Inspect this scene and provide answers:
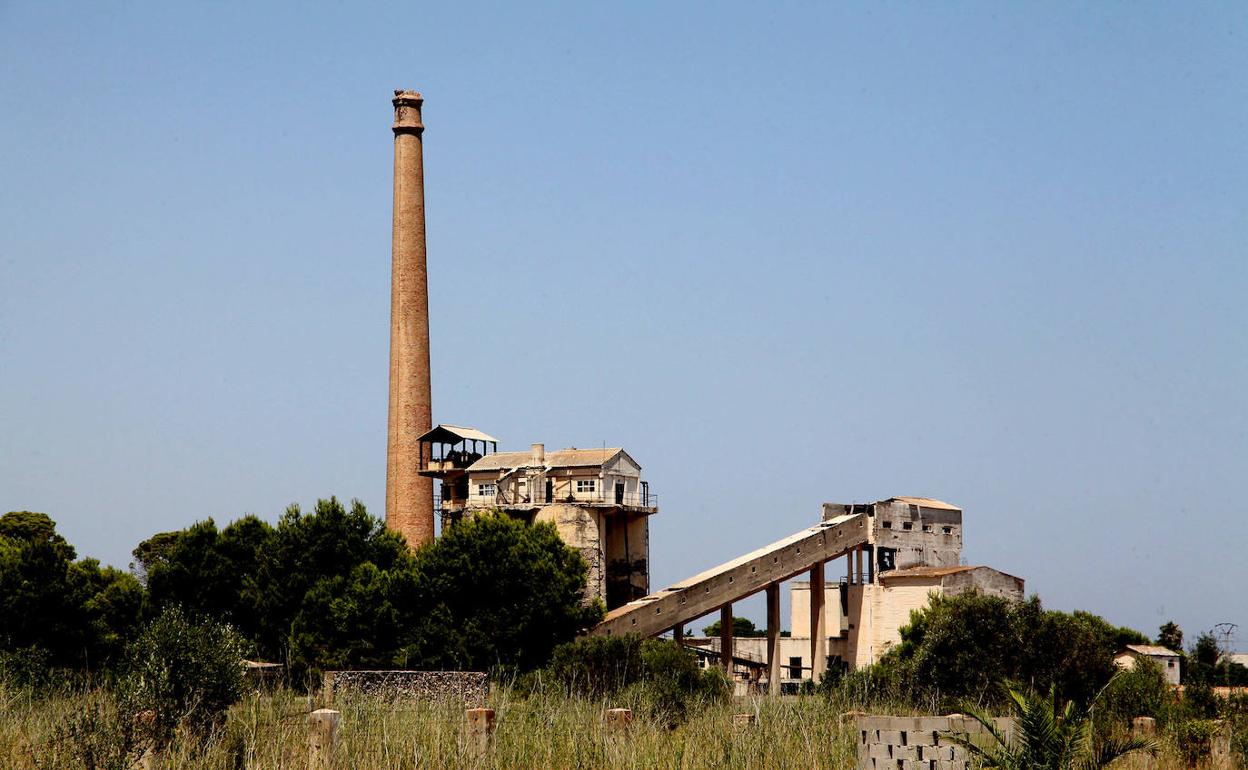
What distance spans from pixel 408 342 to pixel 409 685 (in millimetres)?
25775

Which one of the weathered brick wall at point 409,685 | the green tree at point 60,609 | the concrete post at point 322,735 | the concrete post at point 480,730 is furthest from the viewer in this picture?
the green tree at point 60,609

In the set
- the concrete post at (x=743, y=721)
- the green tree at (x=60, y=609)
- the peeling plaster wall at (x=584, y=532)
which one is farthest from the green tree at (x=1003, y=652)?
the green tree at (x=60, y=609)

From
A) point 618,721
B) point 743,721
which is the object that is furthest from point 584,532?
point 618,721

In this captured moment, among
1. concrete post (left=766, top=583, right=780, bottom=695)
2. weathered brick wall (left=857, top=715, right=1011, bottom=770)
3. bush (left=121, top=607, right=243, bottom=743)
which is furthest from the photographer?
concrete post (left=766, top=583, right=780, bottom=695)

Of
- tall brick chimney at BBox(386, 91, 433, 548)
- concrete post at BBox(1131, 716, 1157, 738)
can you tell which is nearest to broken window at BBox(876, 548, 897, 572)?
tall brick chimney at BBox(386, 91, 433, 548)

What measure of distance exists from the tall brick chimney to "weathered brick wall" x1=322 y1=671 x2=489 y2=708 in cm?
2276

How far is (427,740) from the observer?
56.0ft

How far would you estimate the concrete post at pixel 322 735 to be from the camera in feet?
54.1

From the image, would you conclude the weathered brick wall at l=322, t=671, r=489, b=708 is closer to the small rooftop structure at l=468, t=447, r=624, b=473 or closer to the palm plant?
the palm plant

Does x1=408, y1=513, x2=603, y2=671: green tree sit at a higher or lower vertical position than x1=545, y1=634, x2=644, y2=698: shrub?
higher

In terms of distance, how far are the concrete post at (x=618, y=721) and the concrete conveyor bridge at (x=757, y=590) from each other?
850 inches

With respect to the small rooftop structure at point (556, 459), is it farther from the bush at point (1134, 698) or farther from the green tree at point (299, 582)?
the bush at point (1134, 698)

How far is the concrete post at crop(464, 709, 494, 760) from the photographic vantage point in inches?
675

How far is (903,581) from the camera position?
161 feet
